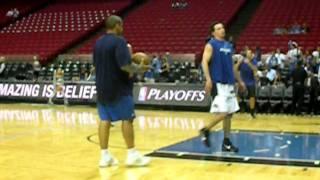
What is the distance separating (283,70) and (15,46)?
44.9ft

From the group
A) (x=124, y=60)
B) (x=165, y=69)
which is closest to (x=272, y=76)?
(x=165, y=69)

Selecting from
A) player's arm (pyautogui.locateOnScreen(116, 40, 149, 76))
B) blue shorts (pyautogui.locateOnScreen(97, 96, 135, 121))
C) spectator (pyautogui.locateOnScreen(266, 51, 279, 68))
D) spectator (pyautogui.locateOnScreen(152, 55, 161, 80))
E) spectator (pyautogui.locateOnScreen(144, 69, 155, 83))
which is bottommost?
spectator (pyautogui.locateOnScreen(144, 69, 155, 83))

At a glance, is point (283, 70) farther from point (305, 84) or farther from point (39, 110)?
point (39, 110)

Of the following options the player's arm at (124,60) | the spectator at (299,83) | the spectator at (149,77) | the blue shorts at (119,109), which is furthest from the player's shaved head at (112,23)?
the spectator at (149,77)

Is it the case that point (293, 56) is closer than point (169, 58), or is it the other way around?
point (293, 56)

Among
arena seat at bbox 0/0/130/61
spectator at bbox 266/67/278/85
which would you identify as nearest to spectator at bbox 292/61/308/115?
spectator at bbox 266/67/278/85

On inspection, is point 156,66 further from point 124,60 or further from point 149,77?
point 124,60

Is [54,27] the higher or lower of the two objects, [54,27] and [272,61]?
the higher

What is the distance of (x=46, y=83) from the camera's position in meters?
18.2

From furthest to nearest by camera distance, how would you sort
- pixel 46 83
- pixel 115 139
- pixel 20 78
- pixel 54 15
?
pixel 54 15 < pixel 20 78 < pixel 46 83 < pixel 115 139

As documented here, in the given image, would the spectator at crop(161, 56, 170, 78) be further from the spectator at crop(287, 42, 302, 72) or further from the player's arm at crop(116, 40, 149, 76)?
the player's arm at crop(116, 40, 149, 76)

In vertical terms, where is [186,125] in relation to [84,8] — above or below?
below

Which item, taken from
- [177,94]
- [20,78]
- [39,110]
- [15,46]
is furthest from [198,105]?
[15,46]

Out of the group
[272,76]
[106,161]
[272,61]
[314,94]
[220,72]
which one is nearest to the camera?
[106,161]
